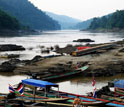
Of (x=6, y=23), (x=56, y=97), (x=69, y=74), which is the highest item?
(x=6, y=23)

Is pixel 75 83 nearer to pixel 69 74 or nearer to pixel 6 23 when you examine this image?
pixel 69 74

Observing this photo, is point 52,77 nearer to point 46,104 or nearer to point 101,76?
point 101,76

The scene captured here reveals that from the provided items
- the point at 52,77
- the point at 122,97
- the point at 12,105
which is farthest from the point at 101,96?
the point at 52,77

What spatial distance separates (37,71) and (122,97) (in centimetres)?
1558

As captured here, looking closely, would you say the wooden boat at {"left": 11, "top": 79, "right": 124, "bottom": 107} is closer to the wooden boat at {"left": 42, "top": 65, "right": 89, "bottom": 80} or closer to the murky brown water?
the murky brown water

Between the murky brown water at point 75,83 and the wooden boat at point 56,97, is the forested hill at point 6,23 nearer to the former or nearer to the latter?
the murky brown water at point 75,83

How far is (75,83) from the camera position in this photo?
28516 mm

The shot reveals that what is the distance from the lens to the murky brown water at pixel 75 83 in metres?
25.7

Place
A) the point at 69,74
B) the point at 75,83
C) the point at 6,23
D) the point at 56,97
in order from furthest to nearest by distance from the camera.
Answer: the point at 6,23 < the point at 69,74 < the point at 75,83 < the point at 56,97

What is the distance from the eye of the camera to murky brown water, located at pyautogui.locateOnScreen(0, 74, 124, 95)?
2568cm

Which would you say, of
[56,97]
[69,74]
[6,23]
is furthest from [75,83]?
[6,23]

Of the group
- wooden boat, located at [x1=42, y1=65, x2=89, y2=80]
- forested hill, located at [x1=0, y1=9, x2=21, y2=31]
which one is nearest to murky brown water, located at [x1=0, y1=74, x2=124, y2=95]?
wooden boat, located at [x1=42, y1=65, x2=89, y2=80]

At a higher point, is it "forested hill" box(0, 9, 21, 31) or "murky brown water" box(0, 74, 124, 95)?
"forested hill" box(0, 9, 21, 31)

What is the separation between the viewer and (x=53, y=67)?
34.0m
